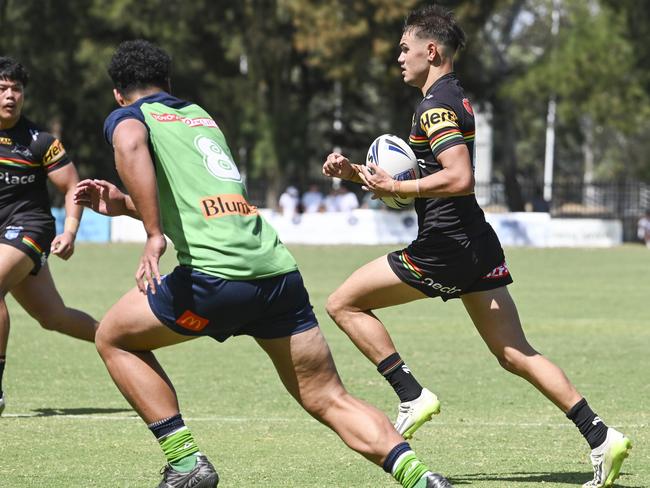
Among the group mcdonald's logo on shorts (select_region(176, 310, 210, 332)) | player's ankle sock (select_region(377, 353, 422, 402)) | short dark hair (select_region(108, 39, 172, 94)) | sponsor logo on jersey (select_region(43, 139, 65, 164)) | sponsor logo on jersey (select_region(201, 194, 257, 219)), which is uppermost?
short dark hair (select_region(108, 39, 172, 94))

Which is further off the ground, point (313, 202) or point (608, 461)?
point (608, 461)

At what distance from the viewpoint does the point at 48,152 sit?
877 cm

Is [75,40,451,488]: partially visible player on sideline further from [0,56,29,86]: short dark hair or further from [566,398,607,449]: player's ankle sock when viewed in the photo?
[0,56,29,86]: short dark hair

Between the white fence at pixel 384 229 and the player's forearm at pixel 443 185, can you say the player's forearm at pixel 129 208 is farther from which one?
the white fence at pixel 384 229

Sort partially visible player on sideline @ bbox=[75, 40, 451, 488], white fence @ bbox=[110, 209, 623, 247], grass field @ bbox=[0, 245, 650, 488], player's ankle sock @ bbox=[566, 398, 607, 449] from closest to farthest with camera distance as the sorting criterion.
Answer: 1. partially visible player on sideline @ bbox=[75, 40, 451, 488]
2. player's ankle sock @ bbox=[566, 398, 607, 449]
3. grass field @ bbox=[0, 245, 650, 488]
4. white fence @ bbox=[110, 209, 623, 247]

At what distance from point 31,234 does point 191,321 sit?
144 inches

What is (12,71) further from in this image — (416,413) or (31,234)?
(416,413)

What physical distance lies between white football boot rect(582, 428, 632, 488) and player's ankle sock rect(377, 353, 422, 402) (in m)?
1.06

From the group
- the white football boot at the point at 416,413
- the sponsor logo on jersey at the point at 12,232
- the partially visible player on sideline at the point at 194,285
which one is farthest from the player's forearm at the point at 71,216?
the partially visible player on sideline at the point at 194,285

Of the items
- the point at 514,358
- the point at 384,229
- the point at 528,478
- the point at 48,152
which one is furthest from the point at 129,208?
the point at 384,229

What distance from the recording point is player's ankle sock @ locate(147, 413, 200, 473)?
5.54 m

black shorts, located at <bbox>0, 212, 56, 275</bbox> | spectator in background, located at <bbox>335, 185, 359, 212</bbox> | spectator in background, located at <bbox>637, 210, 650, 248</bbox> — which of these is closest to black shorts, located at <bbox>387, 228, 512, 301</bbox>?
black shorts, located at <bbox>0, 212, 56, 275</bbox>

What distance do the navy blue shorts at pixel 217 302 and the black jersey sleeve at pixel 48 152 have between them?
143 inches

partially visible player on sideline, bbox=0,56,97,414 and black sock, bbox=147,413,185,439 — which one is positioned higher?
partially visible player on sideline, bbox=0,56,97,414
